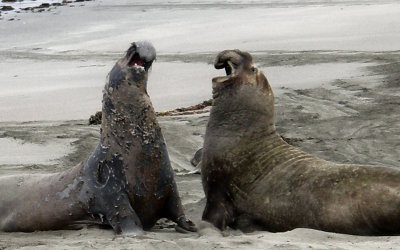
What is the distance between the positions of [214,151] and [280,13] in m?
14.4

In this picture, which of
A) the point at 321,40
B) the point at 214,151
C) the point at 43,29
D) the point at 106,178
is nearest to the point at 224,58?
the point at 214,151

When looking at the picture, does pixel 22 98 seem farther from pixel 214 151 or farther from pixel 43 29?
pixel 43 29

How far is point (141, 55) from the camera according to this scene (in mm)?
5688

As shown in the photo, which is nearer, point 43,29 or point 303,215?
Answer: point 303,215

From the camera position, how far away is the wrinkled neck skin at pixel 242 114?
618 centimetres

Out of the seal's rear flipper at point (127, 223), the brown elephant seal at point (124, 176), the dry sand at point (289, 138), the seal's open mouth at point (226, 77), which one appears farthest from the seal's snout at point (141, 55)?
the dry sand at point (289, 138)

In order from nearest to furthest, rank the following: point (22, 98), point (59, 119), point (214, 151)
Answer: point (214, 151) < point (59, 119) < point (22, 98)

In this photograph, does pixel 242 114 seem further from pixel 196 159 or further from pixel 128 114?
pixel 196 159

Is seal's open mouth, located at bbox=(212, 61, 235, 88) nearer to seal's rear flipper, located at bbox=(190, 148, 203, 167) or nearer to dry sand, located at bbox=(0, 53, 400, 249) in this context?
dry sand, located at bbox=(0, 53, 400, 249)

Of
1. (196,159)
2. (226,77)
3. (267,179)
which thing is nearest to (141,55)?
(226,77)

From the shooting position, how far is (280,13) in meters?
20.1

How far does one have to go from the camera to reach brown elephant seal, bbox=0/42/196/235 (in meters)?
5.56

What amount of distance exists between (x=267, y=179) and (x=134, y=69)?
4.07ft

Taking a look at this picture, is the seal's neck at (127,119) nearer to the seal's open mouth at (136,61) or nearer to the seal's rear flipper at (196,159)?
the seal's open mouth at (136,61)
